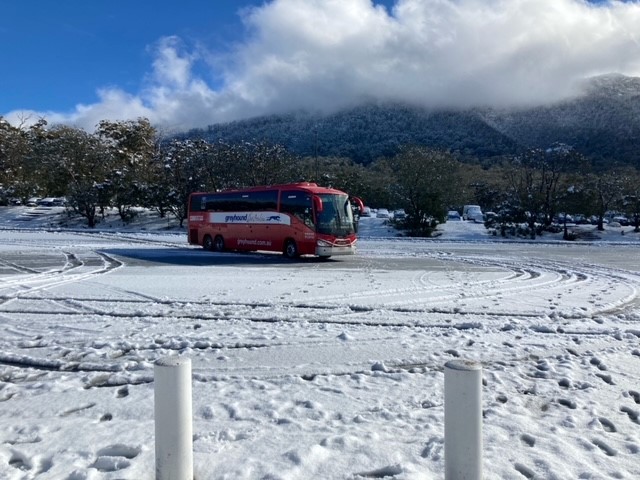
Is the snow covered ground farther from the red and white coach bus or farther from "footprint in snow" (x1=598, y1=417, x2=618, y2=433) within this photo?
the red and white coach bus

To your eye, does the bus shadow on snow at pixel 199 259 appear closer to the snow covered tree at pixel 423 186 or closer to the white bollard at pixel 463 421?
the white bollard at pixel 463 421

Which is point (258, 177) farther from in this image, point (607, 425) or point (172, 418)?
point (172, 418)

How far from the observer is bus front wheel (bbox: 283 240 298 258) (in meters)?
23.1

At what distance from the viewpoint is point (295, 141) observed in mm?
158500

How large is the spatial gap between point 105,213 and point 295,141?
10549 centimetres

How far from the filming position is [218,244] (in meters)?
27.4

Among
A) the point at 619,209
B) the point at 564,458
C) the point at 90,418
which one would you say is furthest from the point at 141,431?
the point at 619,209

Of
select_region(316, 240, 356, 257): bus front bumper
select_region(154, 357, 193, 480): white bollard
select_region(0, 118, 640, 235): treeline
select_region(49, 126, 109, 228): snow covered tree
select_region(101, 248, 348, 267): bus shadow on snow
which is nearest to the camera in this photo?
select_region(154, 357, 193, 480): white bollard

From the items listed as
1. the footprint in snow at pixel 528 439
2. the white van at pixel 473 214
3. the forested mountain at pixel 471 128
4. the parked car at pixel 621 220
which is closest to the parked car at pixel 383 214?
the white van at pixel 473 214

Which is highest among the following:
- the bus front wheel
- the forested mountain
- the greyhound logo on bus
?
the forested mountain

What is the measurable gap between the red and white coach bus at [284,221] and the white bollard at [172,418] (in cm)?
1855

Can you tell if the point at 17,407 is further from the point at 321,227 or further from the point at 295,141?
the point at 295,141

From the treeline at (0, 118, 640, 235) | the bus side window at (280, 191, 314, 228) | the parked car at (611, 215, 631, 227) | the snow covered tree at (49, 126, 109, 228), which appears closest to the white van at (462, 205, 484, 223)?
the treeline at (0, 118, 640, 235)

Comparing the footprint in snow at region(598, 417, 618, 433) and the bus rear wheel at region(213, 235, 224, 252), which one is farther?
the bus rear wheel at region(213, 235, 224, 252)
